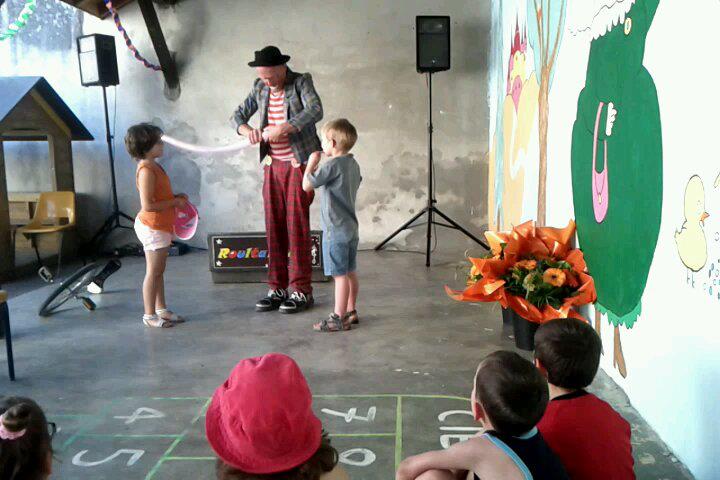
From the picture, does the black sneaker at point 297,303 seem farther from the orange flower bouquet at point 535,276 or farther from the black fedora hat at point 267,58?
the black fedora hat at point 267,58

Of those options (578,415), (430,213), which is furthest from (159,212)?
(578,415)

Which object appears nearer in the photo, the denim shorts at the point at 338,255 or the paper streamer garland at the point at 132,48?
the denim shorts at the point at 338,255

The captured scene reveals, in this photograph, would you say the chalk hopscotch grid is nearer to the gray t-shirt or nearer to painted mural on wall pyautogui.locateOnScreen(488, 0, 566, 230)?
the gray t-shirt

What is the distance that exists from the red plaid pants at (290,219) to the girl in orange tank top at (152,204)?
2.13 feet

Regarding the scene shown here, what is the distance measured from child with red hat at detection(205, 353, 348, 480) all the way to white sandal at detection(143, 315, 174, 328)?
305 centimetres

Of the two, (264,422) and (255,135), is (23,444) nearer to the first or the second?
(264,422)

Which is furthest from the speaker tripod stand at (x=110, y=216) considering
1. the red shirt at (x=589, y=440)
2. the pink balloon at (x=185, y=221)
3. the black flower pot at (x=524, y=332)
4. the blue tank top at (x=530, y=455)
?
the blue tank top at (x=530, y=455)

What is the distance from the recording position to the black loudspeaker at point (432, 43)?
20.9 feet

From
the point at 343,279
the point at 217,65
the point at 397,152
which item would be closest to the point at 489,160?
the point at 397,152

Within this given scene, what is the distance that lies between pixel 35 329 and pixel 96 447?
77.5 inches

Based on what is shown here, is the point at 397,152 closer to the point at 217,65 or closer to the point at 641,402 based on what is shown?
the point at 217,65

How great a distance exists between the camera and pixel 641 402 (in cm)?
258

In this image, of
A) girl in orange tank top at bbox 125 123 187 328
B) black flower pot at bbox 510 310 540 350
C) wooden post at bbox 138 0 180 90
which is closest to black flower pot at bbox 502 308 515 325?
black flower pot at bbox 510 310 540 350

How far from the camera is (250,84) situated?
7.17m
